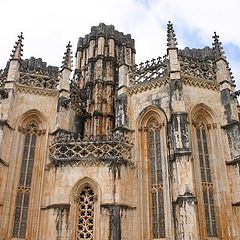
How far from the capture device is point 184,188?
1688cm

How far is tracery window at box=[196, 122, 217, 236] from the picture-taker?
57.7 ft

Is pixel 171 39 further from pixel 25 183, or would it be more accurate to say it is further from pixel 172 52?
pixel 25 183

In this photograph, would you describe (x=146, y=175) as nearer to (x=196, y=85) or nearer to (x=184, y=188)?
(x=184, y=188)

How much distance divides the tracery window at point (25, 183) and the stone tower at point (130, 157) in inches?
2.1

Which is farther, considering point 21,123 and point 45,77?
point 45,77

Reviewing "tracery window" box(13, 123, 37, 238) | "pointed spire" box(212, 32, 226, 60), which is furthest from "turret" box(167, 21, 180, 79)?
"tracery window" box(13, 123, 37, 238)

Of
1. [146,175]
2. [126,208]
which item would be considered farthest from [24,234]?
[146,175]

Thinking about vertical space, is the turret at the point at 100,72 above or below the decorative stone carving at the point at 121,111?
above

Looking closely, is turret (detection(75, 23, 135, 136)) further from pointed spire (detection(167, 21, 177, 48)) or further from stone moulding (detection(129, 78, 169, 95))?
pointed spire (detection(167, 21, 177, 48))

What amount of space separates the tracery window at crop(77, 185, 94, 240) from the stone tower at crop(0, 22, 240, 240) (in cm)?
5

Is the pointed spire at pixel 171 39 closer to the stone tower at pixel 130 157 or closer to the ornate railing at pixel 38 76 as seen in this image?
the stone tower at pixel 130 157

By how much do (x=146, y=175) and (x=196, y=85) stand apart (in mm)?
6147

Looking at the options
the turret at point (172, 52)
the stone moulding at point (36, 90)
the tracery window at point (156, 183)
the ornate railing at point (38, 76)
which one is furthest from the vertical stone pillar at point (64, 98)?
the turret at point (172, 52)

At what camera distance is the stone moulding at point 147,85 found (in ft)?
67.3
